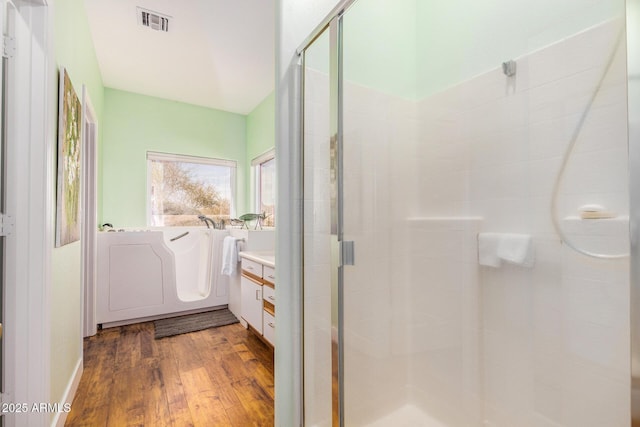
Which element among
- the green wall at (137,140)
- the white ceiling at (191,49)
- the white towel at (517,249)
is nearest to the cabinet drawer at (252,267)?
the white towel at (517,249)

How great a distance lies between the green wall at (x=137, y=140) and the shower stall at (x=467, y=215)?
9.78ft

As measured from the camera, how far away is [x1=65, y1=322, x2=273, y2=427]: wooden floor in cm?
161

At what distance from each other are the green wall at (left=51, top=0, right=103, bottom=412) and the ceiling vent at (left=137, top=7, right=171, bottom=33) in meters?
0.36

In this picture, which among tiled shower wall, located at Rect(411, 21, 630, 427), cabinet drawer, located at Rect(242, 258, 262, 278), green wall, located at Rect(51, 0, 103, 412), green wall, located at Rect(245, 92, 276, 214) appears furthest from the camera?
green wall, located at Rect(245, 92, 276, 214)

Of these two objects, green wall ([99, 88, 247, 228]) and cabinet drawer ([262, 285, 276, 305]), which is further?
green wall ([99, 88, 247, 228])

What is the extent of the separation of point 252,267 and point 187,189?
204 centimetres

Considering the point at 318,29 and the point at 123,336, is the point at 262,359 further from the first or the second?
the point at 318,29

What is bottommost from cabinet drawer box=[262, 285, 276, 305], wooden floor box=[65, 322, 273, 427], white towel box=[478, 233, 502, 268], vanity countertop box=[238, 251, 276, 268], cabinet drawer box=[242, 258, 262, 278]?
wooden floor box=[65, 322, 273, 427]

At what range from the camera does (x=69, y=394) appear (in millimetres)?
1673

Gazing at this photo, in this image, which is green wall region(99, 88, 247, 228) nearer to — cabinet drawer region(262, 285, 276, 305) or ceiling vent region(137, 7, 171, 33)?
ceiling vent region(137, 7, 171, 33)

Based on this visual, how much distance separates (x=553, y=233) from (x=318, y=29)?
1258mm

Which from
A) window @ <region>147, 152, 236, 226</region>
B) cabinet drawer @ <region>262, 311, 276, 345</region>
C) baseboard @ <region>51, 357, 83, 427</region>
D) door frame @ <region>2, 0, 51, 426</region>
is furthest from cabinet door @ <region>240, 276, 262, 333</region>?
window @ <region>147, 152, 236, 226</region>

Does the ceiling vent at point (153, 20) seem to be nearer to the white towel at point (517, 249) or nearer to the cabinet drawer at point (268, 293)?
the cabinet drawer at point (268, 293)

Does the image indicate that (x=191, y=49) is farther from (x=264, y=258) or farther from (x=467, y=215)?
(x=467, y=215)
